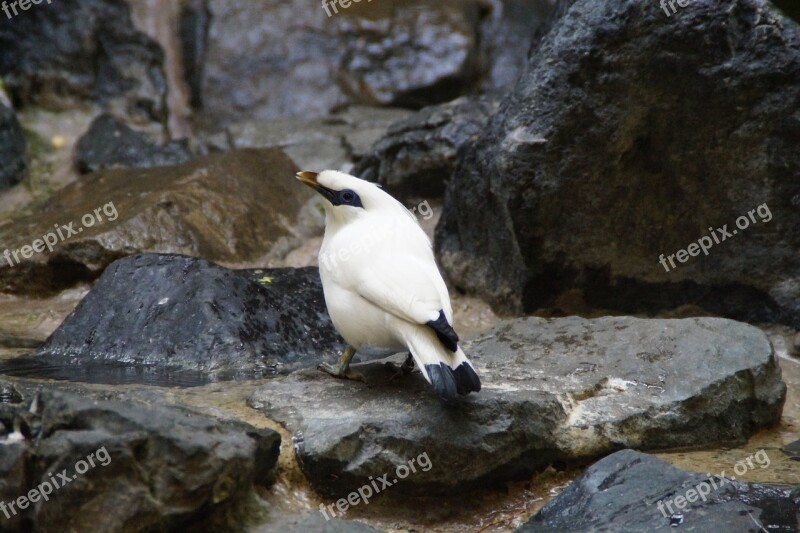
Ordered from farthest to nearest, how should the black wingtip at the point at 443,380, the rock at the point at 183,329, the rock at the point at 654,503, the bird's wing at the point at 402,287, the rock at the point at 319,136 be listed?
the rock at the point at 319,136 → the rock at the point at 183,329 → the bird's wing at the point at 402,287 → the black wingtip at the point at 443,380 → the rock at the point at 654,503

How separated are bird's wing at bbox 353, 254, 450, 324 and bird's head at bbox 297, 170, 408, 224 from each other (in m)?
0.38

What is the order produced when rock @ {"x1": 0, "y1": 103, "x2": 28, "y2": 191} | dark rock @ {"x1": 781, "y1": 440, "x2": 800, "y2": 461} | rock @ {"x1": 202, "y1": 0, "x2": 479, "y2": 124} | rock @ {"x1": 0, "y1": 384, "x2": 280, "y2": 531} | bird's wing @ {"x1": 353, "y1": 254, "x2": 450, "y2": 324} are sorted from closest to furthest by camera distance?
rock @ {"x1": 0, "y1": 384, "x2": 280, "y2": 531} < bird's wing @ {"x1": 353, "y1": 254, "x2": 450, "y2": 324} < dark rock @ {"x1": 781, "y1": 440, "x2": 800, "y2": 461} < rock @ {"x1": 0, "y1": 103, "x2": 28, "y2": 191} < rock @ {"x1": 202, "y1": 0, "x2": 479, "y2": 124}

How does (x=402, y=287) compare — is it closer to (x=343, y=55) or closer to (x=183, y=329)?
(x=183, y=329)

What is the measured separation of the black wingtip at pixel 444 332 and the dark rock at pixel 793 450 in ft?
5.58

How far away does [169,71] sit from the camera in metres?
10.3

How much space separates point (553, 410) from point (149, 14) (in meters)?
8.11

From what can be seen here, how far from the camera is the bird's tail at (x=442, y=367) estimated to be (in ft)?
10.7

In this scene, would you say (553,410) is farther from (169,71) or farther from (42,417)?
(169,71)

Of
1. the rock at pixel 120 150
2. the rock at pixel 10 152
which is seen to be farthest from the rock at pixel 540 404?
the rock at pixel 10 152

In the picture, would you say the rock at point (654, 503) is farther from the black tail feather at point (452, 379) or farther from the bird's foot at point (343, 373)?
the bird's foot at point (343, 373)

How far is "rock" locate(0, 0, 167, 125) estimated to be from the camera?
8.98 meters

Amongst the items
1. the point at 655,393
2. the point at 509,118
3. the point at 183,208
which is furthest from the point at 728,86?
the point at 183,208

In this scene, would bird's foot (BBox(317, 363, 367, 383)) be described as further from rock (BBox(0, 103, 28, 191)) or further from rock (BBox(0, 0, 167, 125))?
rock (BBox(0, 0, 167, 125))

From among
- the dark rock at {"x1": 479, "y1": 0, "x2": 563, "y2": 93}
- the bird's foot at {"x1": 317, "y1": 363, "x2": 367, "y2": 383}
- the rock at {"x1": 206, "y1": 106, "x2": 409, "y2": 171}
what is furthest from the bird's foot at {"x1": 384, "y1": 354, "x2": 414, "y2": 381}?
the dark rock at {"x1": 479, "y1": 0, "x2": 563, "y2": 93}
